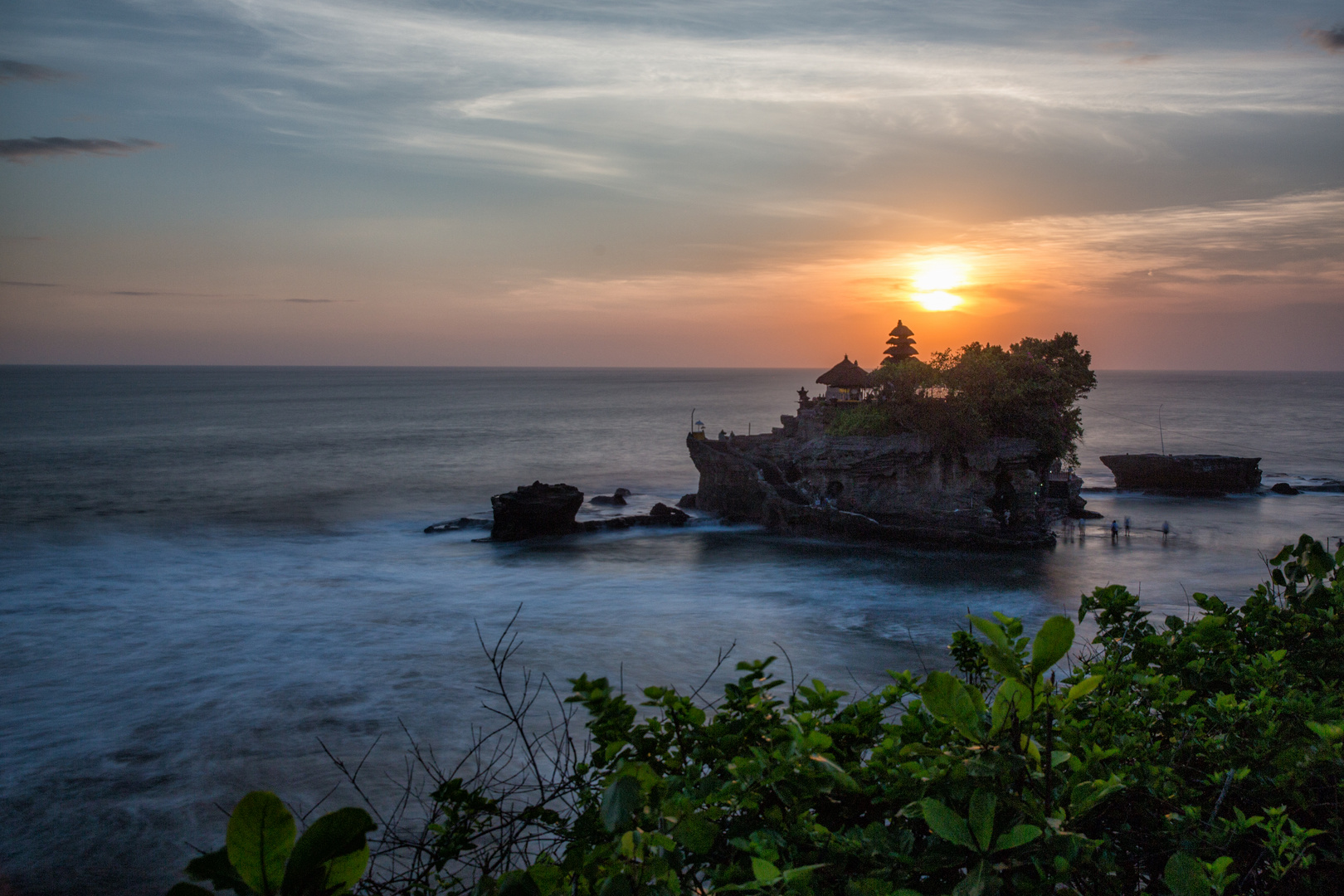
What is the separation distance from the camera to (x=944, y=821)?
1984 millimetres

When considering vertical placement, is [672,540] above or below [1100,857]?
below

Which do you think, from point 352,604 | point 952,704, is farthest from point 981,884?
point 352,604

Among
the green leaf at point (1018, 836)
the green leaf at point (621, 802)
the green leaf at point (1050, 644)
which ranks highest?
the green leaf at point (1050, 644)

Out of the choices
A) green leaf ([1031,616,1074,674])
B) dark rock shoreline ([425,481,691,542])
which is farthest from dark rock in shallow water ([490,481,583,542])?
green leaf ([1031,616,1074,674])

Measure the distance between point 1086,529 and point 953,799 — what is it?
42.8m

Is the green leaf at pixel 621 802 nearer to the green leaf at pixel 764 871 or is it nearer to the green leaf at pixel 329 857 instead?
the green leaf at pixel 764 871

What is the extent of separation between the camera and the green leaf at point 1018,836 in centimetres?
193

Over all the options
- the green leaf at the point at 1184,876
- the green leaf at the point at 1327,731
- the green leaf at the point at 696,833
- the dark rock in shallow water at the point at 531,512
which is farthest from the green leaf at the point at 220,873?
the dark rock in shallow water at the point at 531,512

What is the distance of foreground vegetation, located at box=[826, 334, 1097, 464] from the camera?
110ft

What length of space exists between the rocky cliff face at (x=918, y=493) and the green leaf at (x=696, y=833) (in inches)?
1297

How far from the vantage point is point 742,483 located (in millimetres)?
41406

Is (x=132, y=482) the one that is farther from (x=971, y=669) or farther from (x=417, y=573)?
(x=971, y=669)

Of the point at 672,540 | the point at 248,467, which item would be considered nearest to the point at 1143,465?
the point at 672,540

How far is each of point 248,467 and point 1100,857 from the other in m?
70.6
